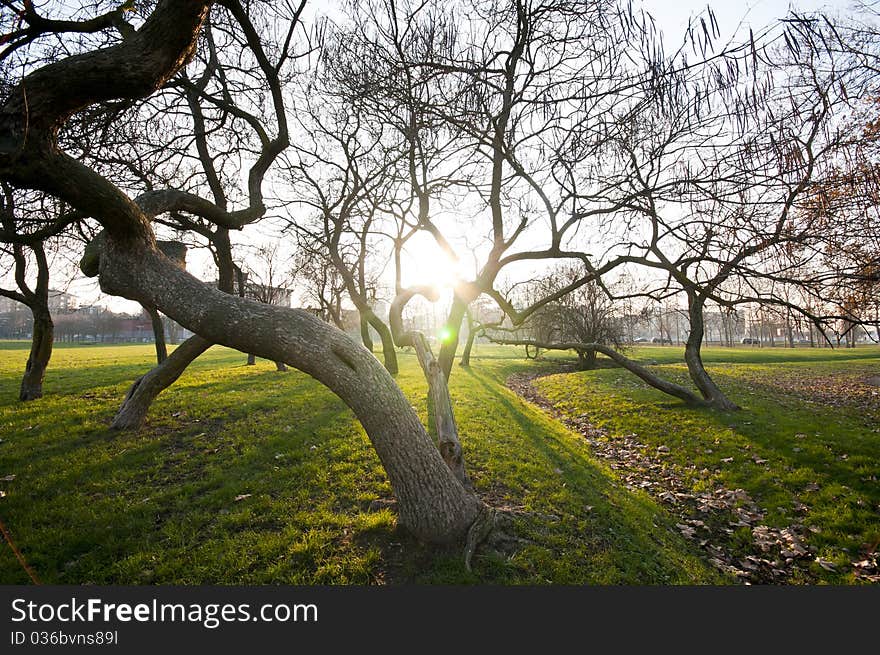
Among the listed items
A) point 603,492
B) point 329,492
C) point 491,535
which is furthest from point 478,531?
point 603,492

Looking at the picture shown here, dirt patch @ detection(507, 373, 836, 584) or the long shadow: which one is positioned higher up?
the long shadow

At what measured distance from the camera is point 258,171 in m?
6.15

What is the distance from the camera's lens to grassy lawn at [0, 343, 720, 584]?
3715 mm

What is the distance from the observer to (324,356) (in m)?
3.82

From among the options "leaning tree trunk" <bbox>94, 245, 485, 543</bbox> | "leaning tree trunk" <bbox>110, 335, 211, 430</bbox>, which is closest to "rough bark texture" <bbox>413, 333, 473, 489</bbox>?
"leaning tree trunk" <bbox>94, 245, 485, 543</bbox>

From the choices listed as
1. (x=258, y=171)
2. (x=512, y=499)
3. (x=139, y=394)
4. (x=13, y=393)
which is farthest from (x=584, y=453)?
(x=13, y=393)

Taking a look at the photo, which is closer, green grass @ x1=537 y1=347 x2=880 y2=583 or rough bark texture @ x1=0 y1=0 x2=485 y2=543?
rough bark texture @ x1=0 y1=0 x2=485 y2=543

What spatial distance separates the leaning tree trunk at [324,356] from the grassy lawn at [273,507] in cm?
47

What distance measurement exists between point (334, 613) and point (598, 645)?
86.7 inches

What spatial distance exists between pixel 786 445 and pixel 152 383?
→ 13.9 metres

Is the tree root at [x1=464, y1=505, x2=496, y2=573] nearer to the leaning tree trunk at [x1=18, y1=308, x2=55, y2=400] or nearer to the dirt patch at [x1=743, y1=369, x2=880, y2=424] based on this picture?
the dirt patch at [x1=743, y1=369, x2=880, y2=424]

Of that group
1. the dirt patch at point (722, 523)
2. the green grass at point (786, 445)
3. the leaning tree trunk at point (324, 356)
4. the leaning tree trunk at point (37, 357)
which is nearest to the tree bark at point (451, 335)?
the dirt patch at point (722, 523)

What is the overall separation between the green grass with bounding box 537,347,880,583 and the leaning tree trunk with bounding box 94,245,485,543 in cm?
314

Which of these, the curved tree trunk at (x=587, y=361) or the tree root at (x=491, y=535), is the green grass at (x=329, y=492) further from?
the curved tree trunk at (x=587, y=361)
